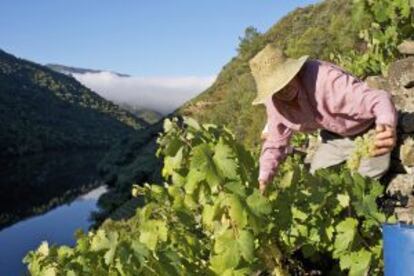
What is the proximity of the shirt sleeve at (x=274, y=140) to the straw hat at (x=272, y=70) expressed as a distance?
223mm

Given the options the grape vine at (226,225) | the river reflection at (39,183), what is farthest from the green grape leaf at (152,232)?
the river reflection at (39,183)

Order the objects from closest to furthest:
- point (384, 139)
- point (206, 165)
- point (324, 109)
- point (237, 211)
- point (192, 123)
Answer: point (237, 211), point (206, 165), point (192, 123), point (384, 139), point (324, 109)

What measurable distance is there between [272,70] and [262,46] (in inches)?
2121

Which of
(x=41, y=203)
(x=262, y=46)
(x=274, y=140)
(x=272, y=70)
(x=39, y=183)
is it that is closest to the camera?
(x=272, y=70)

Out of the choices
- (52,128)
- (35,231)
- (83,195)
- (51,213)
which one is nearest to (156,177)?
(35,231)

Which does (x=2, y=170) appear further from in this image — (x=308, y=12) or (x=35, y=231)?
(x=308, y=12)

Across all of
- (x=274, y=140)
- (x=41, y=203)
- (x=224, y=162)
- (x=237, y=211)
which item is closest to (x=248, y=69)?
(x=41, y=203)

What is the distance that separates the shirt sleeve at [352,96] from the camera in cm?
480

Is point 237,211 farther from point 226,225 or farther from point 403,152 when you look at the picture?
point 403,152

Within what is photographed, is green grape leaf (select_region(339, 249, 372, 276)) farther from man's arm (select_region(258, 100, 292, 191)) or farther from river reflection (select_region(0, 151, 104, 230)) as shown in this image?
river reflection (select_region(0, 151, 104, 230))

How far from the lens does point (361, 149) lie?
513 centimetres

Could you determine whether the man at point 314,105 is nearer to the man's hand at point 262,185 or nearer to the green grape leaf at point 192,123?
the man's hand at point 262,185

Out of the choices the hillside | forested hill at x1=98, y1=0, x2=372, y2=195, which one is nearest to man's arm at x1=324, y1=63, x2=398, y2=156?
forested hill at x1=98, y1=0, x2=372, y2=195

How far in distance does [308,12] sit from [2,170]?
70.3m
